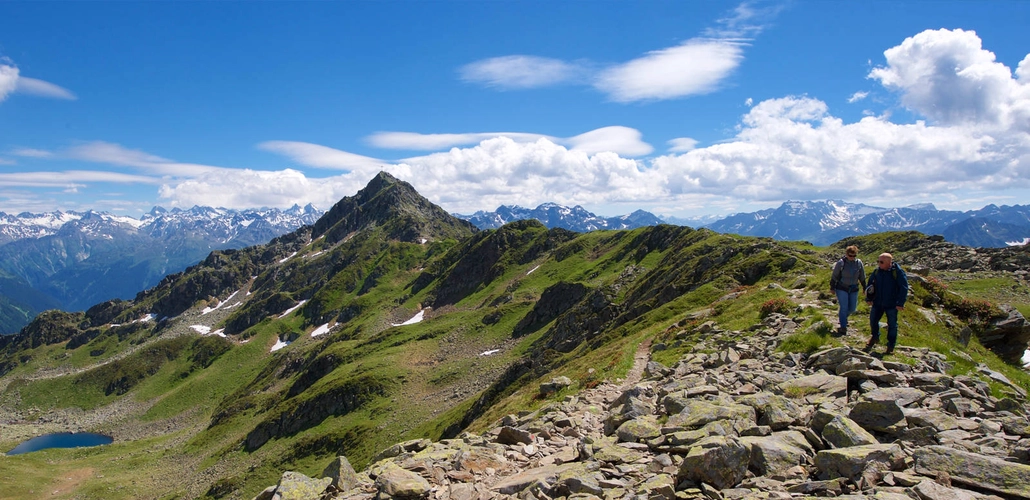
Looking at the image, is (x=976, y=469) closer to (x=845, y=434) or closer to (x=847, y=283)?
(x=845, y=434)

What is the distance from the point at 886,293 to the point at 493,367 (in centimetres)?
7845

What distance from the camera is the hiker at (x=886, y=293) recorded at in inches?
710

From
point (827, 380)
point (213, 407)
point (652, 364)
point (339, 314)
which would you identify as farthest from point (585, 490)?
point (339, 314)

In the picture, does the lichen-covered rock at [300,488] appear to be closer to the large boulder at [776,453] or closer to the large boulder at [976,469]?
the large boulder at [776,453]

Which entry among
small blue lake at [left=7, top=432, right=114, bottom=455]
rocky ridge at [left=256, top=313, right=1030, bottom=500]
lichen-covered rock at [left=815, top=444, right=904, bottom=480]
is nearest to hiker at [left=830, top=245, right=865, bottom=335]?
rocky ridge at [left=256, top=313, right=1030, bottom=500]

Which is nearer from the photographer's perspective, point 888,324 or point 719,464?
point 719,464

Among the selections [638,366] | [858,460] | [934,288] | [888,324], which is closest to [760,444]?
[858,460]

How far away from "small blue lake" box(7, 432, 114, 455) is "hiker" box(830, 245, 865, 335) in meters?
201

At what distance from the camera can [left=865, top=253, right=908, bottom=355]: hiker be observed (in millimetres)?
18031

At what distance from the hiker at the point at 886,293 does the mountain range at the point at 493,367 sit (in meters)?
1.52

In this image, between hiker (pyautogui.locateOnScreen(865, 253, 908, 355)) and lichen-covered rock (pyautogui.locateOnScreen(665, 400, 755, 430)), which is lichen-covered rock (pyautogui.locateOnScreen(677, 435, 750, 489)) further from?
hiker (pyautogui.locateOnScreen(865, 253, 908, 355))

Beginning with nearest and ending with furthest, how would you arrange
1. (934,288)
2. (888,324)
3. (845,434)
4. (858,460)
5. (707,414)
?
(858,460) → (845,434) → (707,414) → (888,324) → (934,288)

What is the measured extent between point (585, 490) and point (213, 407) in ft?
591

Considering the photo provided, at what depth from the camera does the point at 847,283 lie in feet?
68.3
